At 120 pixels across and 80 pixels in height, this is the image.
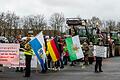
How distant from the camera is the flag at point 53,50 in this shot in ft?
74.6

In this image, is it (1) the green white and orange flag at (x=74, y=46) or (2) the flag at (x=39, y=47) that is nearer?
(2) the flag at (x=39, y=47)

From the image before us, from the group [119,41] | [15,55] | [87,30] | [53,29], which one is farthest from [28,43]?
[53,29]

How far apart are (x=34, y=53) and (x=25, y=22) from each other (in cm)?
6502

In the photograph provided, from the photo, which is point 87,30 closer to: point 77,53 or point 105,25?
point 77,53

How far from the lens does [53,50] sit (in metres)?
22.8

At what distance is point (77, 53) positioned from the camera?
83.6 feet

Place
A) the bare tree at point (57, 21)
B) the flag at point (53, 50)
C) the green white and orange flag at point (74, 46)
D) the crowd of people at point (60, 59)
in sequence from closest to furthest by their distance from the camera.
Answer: the crowd of people at point (60, 59) < the flag at point (53, 50) < the green white and orange flag at point (74, 46) < the bare tree at point (57, 21)

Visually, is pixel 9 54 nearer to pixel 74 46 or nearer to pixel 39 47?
pixel 39 47

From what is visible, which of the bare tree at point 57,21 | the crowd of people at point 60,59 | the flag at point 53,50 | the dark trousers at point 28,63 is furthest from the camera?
the bare tree at point 57,21

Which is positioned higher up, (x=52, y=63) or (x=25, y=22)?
(x=25, y=22)

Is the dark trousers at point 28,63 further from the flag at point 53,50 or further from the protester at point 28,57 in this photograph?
the flag at point 53,50

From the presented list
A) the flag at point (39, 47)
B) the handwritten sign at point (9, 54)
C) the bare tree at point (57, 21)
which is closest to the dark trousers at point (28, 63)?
the flag at point (39, 47)

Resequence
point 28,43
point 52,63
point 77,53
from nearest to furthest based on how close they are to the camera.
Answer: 1. point 28,43
2. point 52,63
3. point 77,53

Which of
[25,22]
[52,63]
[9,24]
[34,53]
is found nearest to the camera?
[34,53]
